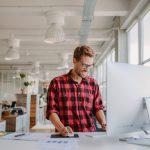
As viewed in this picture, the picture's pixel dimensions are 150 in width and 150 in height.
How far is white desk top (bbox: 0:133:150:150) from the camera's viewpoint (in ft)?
4.61

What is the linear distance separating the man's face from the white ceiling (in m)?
2.06

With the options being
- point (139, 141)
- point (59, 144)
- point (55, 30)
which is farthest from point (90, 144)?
point (55, 30)

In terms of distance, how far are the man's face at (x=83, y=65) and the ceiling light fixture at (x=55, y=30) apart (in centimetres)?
239

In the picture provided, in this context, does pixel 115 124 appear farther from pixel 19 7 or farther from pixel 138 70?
Result: pixel 19 7

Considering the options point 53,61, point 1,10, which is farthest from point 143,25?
point 53,61

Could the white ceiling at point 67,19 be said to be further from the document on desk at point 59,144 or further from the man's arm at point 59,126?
the document on desk at point 59,144

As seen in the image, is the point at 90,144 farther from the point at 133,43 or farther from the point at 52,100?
the point at 133,43

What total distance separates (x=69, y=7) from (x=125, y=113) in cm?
348

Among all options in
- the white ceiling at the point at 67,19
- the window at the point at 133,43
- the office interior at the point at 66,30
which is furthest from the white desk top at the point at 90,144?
the window at the point at 133,43

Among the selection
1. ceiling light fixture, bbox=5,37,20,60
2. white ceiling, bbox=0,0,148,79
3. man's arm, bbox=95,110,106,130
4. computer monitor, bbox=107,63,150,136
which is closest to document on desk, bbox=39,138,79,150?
computer monitor, bbox=107,63,150,136

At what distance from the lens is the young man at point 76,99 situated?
79.5 inches

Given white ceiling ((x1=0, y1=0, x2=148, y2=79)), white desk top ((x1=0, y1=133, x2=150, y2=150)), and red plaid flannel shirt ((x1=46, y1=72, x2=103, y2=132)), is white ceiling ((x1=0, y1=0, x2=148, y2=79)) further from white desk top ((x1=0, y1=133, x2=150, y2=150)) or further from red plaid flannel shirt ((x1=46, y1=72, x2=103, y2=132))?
white desk top ((x1=0, y1=133, x2=150, y2=150))

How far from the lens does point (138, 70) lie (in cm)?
162

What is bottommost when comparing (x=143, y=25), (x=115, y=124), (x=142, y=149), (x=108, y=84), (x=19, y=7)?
(x=142, y=149)
